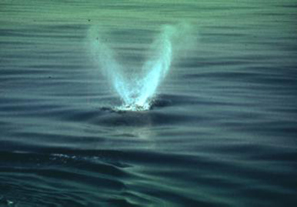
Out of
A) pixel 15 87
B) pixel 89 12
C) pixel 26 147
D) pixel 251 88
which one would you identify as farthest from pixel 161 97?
pixel 89 12

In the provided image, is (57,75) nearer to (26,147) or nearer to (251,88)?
(251,88)

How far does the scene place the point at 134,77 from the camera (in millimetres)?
21969

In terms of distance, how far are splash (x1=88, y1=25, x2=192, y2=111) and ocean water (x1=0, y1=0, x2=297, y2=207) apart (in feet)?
0.60

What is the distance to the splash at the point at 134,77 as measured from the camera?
685 inches

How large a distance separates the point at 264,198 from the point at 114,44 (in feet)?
74.1

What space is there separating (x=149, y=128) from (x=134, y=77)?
24.8 ft

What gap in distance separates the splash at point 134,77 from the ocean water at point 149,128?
18 cm

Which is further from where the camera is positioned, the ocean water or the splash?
the splash

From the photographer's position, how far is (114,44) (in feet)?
104

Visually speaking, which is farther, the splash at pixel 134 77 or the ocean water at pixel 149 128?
the splash at pixel 134 77

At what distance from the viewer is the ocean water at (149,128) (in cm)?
1014

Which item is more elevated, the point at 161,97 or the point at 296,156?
the point at 161,97

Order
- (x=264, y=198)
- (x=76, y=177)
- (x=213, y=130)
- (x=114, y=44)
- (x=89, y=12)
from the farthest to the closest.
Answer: (x=89, y=12) → (x=114, y=44) → (x=213, y=130) → (x=76, y=177) → (x=264, y=198)

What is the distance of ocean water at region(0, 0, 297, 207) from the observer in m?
10.1
